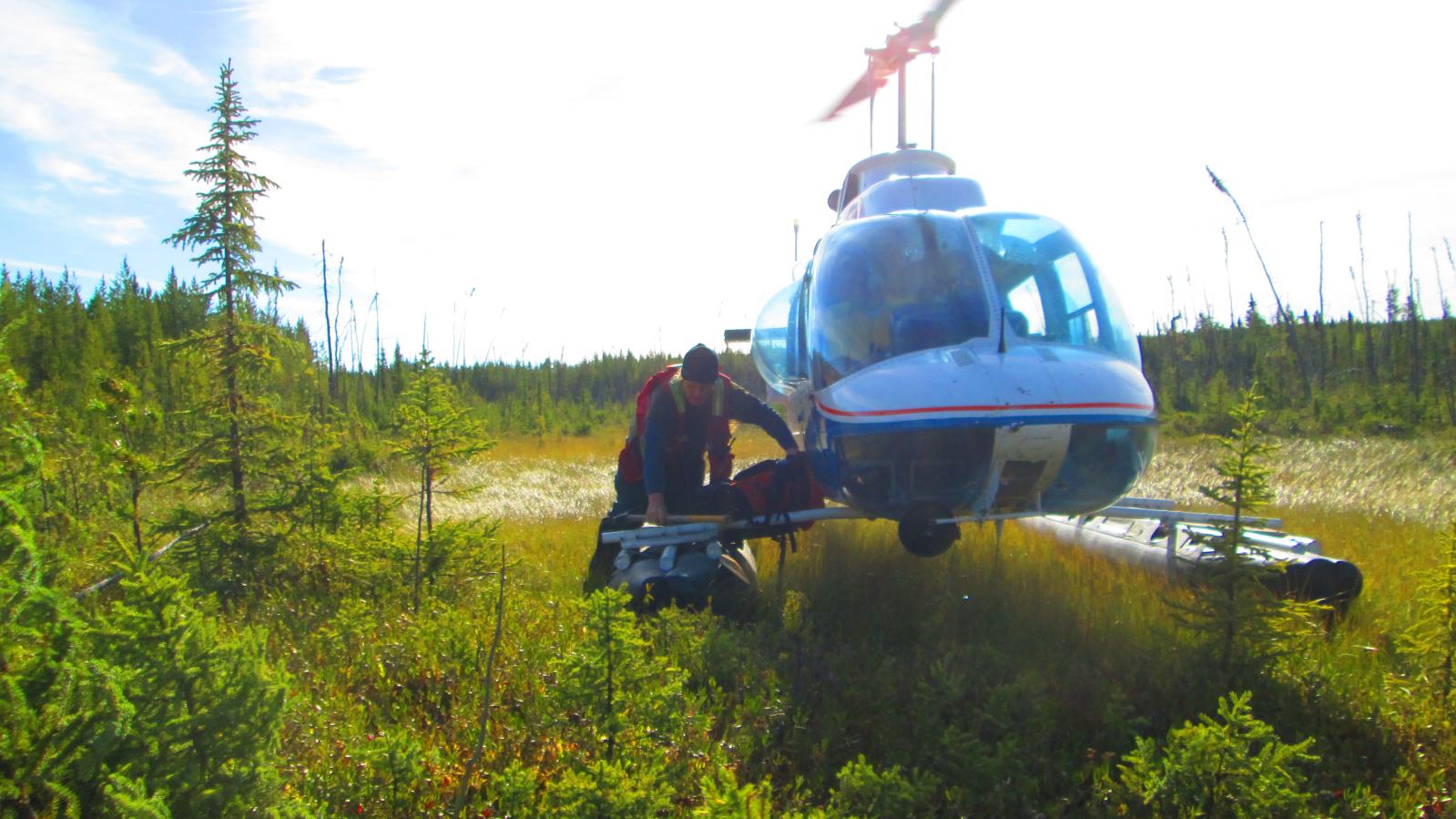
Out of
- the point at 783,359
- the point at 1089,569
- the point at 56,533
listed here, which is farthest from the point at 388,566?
the point at 1089,569

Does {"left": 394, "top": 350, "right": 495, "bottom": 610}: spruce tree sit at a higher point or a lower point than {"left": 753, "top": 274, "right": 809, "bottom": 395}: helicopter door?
lower

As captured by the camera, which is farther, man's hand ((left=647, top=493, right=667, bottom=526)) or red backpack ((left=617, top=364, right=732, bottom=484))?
red backpack ((left=617, top=364, right=732, bottom=484))

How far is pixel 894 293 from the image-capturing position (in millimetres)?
5465

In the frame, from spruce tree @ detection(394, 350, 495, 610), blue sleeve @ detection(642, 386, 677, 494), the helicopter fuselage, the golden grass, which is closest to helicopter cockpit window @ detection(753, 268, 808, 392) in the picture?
the helicopter fuselage

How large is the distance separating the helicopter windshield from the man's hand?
4.76 feet

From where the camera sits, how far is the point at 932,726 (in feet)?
12.5

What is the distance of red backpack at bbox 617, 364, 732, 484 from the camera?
22.3 feet

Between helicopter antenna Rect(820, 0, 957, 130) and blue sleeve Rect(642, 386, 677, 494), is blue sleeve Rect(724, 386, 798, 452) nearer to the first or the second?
blue sleeve Rect(642, 386, 677, 494)

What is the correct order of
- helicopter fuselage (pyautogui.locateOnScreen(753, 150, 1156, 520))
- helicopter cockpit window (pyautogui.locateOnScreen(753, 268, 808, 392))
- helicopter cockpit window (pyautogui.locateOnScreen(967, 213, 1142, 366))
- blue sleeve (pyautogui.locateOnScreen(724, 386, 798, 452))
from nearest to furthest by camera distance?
helicopter fuselage (pyautogui.locateOnScreen(753, 150, 1156, 520)) → helicopter cockpit window (pyautogui.locateOnScreen(967, 213, 1142, 366)) → helicopter cockpit window (pyautogui.locateOnScreen(753, 268, 808, 392)) → blue sleeve (pyautogui.locateOnScreen(724, 386, 798, 452))

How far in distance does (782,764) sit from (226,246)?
5.86 m

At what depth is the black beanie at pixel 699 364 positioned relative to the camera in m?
6.58

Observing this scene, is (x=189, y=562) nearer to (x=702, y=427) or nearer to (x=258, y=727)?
(x=702, y=427)

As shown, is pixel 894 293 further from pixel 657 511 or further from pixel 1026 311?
pixel 657 511

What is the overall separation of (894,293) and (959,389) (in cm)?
97
